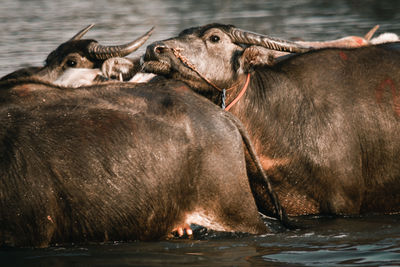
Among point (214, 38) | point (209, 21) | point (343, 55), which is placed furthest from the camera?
point (209, 21)

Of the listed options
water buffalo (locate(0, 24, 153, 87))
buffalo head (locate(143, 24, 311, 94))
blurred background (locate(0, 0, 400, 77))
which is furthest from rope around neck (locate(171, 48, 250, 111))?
blurred background (locate(0, 0, 400, 77))

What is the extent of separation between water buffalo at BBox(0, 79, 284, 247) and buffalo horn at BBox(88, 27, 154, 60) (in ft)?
11.1

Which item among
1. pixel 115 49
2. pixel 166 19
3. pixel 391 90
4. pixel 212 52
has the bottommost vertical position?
pixel 166 19

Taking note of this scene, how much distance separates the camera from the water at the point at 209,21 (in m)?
5.45

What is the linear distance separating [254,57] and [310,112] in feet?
2.53

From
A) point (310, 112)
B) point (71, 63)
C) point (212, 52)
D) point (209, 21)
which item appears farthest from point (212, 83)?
point (209, 21)

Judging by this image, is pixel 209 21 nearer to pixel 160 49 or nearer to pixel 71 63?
pixel 71 63

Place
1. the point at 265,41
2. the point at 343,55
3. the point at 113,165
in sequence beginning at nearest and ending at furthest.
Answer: the point at 113,165, the point at 265,41, the point at 343,55

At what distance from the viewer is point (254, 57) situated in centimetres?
745

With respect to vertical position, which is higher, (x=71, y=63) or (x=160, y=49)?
(x=160, y=49)

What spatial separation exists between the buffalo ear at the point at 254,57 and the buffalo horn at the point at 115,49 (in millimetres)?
2064

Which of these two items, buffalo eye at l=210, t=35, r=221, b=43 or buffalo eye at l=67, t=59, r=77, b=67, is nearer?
buffalo eye at l=210, t=35, r=221, b=43

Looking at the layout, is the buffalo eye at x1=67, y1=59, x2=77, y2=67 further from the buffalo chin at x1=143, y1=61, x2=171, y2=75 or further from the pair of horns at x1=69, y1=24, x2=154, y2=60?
the buffalo chin at x1=143, y1=61, x2=171, y2=75

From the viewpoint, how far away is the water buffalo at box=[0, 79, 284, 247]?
17.3 ft
